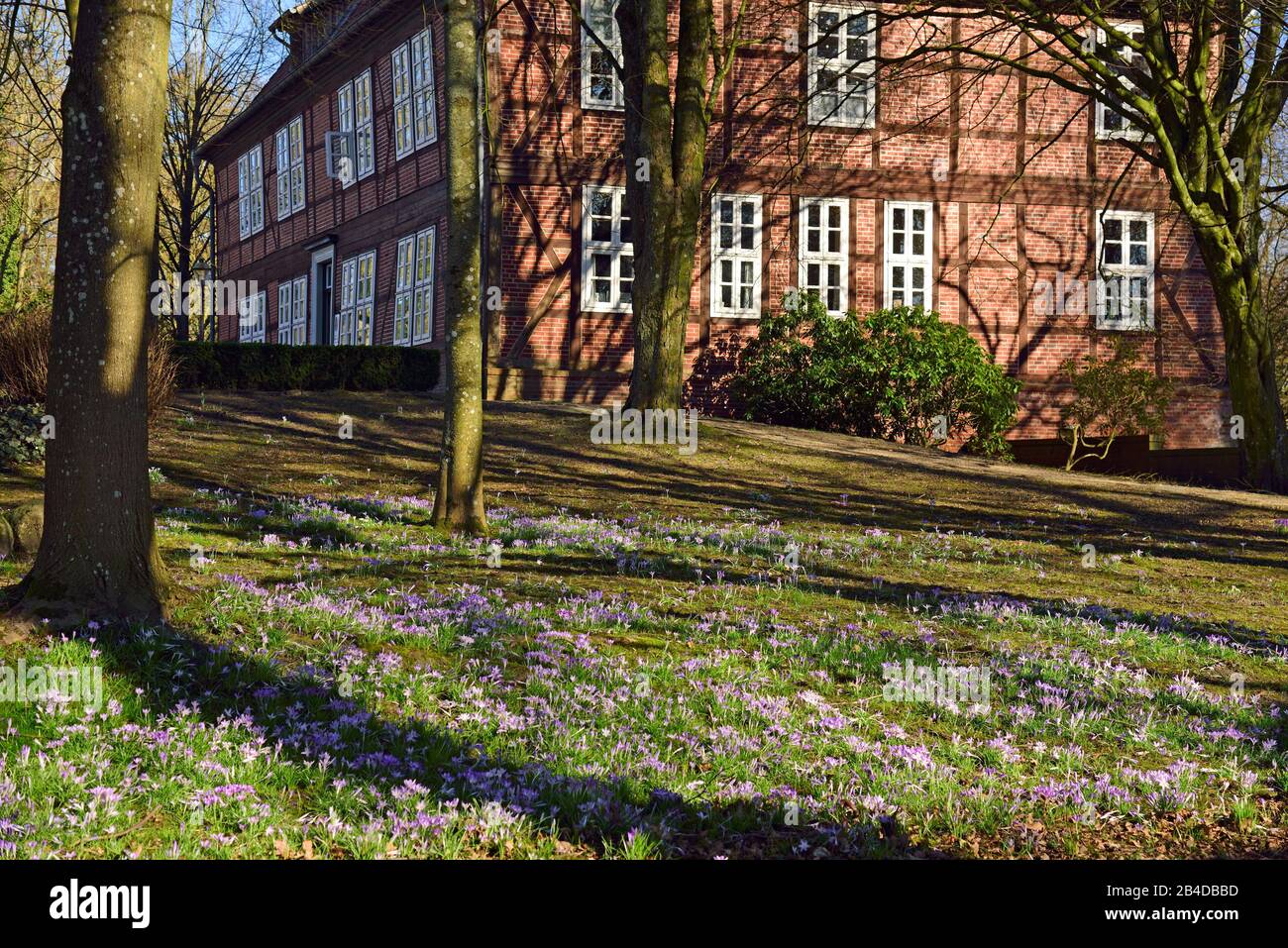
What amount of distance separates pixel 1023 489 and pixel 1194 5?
669 cm

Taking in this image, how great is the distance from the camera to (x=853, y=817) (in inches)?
220

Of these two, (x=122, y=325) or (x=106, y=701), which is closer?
(x=106, y=701)

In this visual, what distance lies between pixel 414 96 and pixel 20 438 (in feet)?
55.9

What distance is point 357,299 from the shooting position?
32031 millimetres

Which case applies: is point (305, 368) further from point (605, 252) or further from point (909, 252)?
point (909, 252)

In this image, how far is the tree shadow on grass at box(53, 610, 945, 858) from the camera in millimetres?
5211

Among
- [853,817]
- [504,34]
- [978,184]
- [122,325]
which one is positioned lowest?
[853,817]

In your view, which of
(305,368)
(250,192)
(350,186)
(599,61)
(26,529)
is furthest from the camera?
(250,192)

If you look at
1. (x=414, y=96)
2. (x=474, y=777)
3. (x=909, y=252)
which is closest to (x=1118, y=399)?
(x=909, y=252)

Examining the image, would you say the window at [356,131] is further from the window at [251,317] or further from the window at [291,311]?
the window at [251,317]

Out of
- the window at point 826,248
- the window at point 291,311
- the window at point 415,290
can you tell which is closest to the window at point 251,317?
the window at point 291,311

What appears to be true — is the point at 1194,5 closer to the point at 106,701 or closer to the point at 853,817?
the point at 853,817

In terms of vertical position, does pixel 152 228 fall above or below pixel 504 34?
below

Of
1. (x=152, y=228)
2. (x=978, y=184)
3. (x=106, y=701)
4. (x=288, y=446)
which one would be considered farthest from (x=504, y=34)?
(x=106, y=701)
